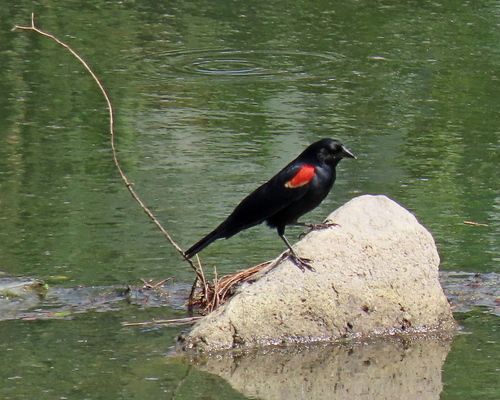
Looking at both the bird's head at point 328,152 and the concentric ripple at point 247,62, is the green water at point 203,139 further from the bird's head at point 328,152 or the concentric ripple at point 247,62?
the bird's head at point 328,152

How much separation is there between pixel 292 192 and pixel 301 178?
0.08 m

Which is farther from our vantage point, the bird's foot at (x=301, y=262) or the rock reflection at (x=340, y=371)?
the bird's foot at (x=301, y=262)

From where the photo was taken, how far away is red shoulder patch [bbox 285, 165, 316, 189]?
5.44m

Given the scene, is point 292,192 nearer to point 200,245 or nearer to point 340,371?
point 200,245

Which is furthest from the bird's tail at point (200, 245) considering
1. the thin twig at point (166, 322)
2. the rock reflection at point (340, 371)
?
the rock reflection at point (340, 371)

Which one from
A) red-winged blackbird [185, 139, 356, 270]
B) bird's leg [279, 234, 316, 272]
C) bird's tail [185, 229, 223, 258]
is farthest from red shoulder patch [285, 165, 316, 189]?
bird's tail [185, 229, 223, 258]

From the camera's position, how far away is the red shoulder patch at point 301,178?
544 cm

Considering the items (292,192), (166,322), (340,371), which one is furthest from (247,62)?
(340,371)

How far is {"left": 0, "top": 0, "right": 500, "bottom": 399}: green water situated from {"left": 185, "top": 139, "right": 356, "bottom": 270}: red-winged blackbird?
2.00 feet

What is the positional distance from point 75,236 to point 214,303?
1628 millimetres

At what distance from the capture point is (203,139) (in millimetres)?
9039

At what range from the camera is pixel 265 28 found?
12.7m

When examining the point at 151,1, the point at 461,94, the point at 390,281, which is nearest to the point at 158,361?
the point at 390,281

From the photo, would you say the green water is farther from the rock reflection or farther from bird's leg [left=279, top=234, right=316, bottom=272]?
bird's leg [left=279, top=234, right=316, bottom=272]
